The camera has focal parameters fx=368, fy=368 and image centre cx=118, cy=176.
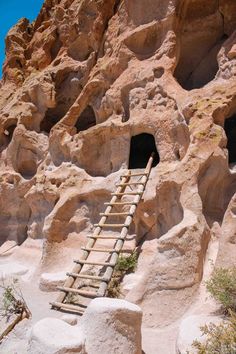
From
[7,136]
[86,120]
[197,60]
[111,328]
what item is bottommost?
[86,120]

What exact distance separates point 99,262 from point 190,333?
254 centimetres

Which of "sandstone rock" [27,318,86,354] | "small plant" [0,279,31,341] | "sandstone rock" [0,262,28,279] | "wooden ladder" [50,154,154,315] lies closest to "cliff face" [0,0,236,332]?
"wooden ladder" [50,154,154,315]

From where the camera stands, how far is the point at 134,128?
26.0 ft

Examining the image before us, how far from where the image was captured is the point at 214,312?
471cm

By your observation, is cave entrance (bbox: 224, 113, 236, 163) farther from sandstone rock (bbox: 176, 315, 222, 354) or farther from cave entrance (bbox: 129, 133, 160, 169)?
sandstone rock (bbox: 176, 315, 222, 354)

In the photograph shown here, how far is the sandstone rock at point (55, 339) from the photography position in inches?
137

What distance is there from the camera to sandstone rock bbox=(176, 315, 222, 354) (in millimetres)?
3788

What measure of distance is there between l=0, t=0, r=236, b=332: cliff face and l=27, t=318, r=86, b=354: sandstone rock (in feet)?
5.66

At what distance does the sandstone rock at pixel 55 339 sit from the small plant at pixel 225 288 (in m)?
1.79

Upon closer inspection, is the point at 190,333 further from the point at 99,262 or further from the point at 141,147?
the point at 141,147

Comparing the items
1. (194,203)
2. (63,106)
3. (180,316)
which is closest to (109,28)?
(63,106)

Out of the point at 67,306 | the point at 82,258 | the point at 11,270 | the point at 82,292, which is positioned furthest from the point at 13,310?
the point at 11,270

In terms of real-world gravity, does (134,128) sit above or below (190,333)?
above

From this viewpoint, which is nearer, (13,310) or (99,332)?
(99,332)
